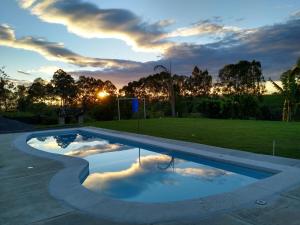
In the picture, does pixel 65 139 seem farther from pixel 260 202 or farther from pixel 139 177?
pixel 260 202

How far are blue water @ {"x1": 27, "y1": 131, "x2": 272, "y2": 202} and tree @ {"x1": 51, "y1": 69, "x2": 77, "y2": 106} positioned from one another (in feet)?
63.1

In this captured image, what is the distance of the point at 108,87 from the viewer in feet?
105

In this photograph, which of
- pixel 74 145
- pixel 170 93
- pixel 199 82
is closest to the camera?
pixel 74 145

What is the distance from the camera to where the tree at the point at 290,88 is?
17125 mm

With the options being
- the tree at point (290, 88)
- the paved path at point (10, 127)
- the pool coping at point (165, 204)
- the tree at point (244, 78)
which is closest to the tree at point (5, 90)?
the paved path at point (10, 127)

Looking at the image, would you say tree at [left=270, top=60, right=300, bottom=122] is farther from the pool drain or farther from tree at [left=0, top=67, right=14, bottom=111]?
tree at [left=0, top=67, right=14, bottom=111]

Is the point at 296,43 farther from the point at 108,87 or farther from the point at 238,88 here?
the point at 108,87

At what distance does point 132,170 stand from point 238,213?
13.6 feet

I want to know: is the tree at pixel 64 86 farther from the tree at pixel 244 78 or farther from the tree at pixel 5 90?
the tree at pixel 244 78

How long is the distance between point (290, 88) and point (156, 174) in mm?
14216

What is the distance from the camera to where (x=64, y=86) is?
1108 inches

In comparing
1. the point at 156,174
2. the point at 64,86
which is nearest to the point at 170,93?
the point at 64,86

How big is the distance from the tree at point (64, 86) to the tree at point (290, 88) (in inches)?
801

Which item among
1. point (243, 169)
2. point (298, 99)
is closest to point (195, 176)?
point (243, 169)
